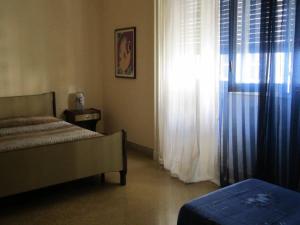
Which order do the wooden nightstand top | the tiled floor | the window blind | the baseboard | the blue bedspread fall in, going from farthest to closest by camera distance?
the wooden nightstand top
the baseboard
the tiled floor
the window blind
the blue bedspread

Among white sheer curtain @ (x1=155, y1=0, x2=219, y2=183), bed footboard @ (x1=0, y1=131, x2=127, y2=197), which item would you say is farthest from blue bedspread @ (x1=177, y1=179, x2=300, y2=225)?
bed footboard @ (x1=0, y1=131, x2=127, y2=197)

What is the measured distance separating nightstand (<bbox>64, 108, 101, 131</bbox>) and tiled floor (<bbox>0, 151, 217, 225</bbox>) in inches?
54.8

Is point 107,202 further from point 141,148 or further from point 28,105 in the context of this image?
point 28,105

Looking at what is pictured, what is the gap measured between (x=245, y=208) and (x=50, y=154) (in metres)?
1.83

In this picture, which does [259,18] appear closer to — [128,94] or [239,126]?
[239,126]

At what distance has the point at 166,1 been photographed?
3908 mm

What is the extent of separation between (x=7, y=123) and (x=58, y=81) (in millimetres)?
1233

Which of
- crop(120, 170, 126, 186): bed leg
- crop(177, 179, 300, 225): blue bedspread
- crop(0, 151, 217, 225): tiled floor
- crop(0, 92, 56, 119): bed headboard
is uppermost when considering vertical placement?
crop(0, 92, 56, 119): bed headboard

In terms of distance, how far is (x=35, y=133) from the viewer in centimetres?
369

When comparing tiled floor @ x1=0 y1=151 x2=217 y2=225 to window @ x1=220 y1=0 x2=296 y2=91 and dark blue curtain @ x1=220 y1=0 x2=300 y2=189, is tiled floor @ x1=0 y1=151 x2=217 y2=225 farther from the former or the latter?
window @ x1=220 y1=0 x2=296 y2=91

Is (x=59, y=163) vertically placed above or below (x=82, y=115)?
below

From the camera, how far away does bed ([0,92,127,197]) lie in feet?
9.48

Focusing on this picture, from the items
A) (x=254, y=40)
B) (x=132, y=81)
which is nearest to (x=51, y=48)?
(x=132, y=81)

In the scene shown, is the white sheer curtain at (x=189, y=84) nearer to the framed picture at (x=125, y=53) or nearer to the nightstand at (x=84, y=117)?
the framed picture at (x=125, y=53)
